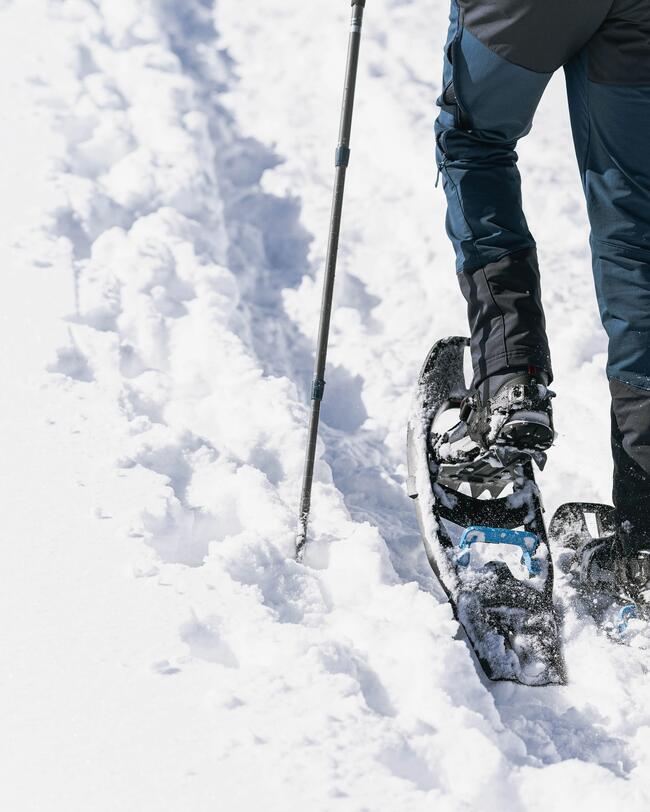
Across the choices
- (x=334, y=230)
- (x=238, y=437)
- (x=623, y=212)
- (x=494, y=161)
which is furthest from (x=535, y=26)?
(x=238, y=437)

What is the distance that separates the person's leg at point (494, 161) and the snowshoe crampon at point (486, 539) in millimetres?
338

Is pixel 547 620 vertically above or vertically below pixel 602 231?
below

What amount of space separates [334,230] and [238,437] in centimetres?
82

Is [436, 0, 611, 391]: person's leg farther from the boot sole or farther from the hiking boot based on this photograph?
the boot sole

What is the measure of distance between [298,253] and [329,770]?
11.0 ft

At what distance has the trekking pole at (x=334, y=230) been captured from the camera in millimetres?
2457

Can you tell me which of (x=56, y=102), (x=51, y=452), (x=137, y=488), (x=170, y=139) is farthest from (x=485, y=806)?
(x=56, y=102)

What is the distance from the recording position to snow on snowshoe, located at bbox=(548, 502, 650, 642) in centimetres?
215

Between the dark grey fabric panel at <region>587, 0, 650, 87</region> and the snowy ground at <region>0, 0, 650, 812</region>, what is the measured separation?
1.39 meters

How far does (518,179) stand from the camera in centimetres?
225

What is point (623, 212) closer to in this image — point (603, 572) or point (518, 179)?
point (518, 179)

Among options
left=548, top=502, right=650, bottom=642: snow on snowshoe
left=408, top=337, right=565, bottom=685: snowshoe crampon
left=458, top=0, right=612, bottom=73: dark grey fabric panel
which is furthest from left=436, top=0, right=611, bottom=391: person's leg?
left=548, top=502, right=650, bottom=642: snow on snowshoe

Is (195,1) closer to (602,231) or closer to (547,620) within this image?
(602,231)

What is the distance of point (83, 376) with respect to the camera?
115 inches
